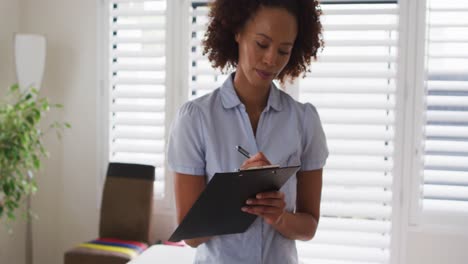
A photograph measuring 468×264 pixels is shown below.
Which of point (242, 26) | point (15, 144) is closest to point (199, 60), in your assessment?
point (15, 144)

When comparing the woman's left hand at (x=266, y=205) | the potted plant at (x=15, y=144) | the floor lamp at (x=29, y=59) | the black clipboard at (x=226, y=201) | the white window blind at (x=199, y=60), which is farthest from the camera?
the white window blind at (x=199, y=60)

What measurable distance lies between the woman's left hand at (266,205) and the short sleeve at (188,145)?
145mm

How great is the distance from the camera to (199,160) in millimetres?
1080

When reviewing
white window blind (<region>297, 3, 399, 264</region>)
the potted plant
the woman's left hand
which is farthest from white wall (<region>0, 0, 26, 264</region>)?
the woman's left hand

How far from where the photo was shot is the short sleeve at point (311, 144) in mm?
1146

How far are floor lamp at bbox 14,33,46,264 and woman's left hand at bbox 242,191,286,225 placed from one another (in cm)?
244

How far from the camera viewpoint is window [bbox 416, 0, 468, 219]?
289cm

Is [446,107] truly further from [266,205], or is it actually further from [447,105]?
[266,205]

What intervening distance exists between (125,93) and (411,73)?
1886mm

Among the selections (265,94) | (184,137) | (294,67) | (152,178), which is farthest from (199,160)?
(152,178)

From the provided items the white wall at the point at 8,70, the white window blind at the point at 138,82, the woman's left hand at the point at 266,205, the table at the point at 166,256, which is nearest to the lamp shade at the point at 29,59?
the white wall at the point at 8,70

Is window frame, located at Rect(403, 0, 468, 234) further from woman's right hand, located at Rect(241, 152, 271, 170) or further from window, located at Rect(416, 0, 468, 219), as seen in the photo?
Result: woman's right hand, located at Rect(241, 152, 271, 170)

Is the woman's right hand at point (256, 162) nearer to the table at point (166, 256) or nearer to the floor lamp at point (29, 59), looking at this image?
the table at point (166, 256)

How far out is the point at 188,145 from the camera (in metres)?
1.07
